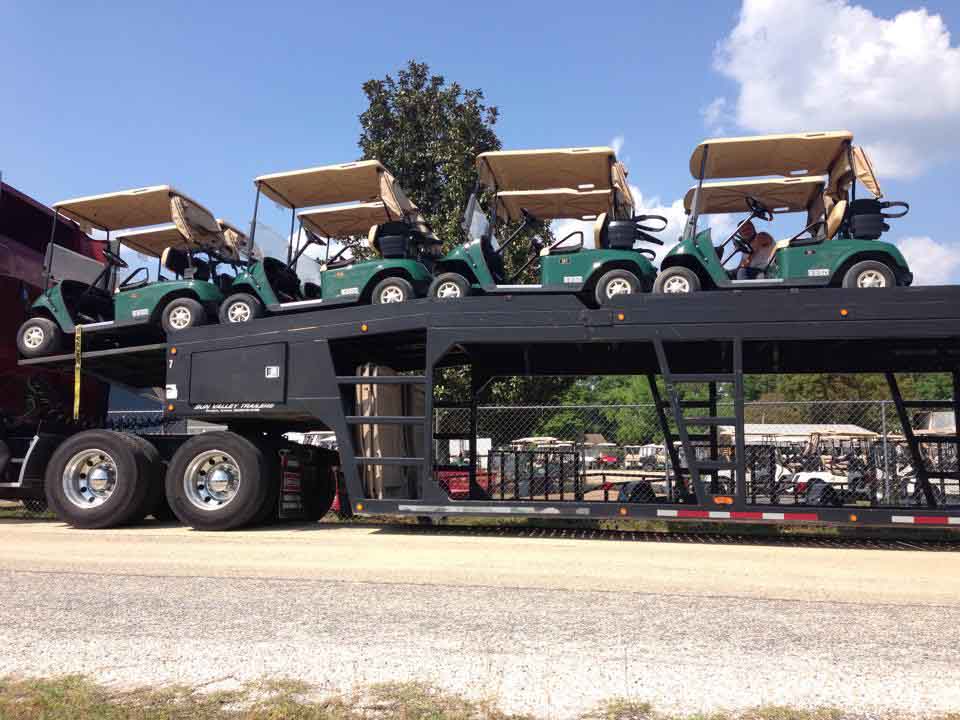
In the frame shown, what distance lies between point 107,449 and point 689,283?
670cm

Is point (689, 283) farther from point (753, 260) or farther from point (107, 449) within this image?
point (107, 449)

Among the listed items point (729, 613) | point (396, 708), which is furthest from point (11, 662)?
point (729, 613)

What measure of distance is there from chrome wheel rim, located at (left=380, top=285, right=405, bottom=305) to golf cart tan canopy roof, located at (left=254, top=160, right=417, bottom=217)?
1263 millimetres

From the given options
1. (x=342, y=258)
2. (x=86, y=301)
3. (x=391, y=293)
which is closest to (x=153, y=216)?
(x=86, y=301)

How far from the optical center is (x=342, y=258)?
11133mm

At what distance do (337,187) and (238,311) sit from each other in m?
2.06

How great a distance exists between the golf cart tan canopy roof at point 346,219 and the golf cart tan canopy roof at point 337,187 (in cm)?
14

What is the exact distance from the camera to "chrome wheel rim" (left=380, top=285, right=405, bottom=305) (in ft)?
32.7

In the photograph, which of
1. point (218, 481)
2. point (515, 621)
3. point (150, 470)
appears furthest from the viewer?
point (150, 470)

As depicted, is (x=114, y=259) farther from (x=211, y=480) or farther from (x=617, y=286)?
(x=617, y=286)

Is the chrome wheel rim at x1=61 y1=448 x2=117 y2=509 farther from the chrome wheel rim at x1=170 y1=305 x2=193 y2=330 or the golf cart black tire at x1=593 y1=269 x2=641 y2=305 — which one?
the golf cart black tire at x1=593 y1=269 x2=641 y2=305

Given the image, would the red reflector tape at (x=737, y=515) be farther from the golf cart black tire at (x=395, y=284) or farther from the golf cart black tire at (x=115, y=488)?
the golf cart black tire at (x=115, y=488)

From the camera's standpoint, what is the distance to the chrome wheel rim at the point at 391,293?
9.95 m

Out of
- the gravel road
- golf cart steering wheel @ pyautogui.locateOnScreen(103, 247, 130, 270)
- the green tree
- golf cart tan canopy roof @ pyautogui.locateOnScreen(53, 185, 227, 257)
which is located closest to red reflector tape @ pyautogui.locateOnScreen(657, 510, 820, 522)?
the gravel road
